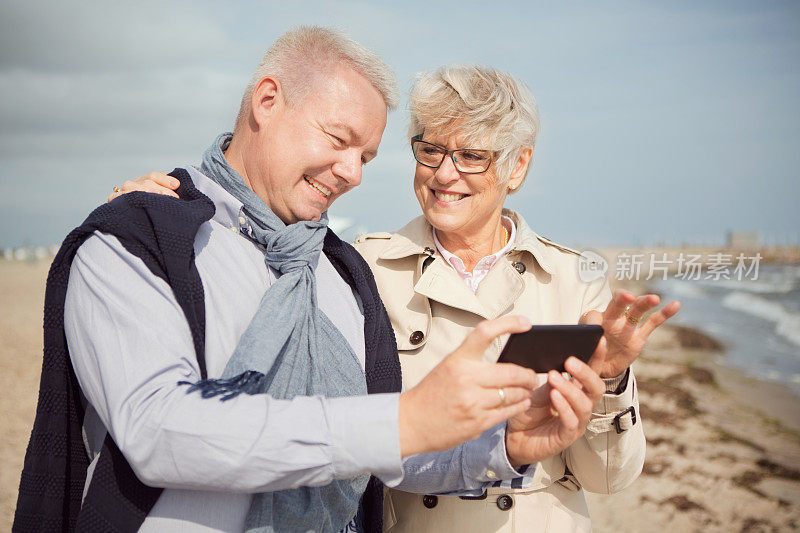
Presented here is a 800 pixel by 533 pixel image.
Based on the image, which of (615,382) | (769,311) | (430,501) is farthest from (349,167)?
(769,311)

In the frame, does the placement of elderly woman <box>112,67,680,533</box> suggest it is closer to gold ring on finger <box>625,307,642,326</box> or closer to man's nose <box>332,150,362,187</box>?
gold ring on finger <box>625,307,642,326</box>

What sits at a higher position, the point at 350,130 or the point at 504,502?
the point at 350,130

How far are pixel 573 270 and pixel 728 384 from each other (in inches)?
478

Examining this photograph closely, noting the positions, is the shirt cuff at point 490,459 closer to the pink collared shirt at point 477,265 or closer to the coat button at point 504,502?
the coat button at point 504,502

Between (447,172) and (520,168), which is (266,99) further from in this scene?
(520,168)

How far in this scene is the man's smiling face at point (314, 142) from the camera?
2.43m

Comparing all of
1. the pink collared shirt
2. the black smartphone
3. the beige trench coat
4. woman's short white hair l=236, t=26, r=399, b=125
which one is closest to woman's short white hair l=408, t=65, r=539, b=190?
the pink collared shirt

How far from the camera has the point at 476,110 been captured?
3.38m

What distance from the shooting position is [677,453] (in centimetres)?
913

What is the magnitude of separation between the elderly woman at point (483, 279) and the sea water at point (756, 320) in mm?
12424

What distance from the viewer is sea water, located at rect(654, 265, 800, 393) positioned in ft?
52.9

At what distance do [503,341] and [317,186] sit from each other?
4.36 feet

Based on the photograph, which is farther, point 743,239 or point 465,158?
point 743,239

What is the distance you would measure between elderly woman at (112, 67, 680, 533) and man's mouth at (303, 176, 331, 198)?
2.92 ft
